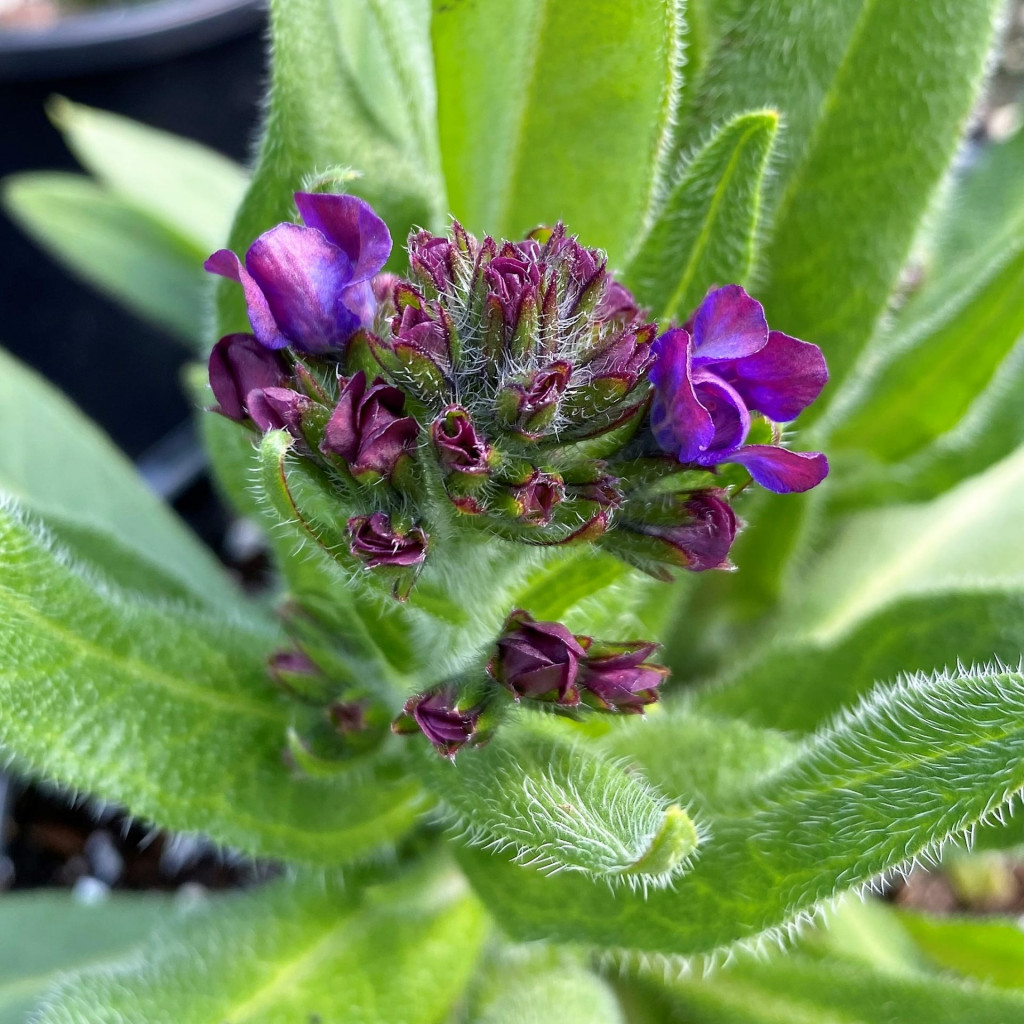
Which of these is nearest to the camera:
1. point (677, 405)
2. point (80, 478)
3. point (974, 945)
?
point (677, 405)

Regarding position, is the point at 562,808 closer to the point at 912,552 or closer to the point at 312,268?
the point at 312,268

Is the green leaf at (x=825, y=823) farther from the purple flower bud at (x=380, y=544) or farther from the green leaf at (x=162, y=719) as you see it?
the purple flower bud at (x=380, y=544)

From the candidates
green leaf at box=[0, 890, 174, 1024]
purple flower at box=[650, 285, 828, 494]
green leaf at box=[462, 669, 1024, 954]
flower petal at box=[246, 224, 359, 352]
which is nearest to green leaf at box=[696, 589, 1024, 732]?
green leaf at box=[462, 669, 1024, 954]

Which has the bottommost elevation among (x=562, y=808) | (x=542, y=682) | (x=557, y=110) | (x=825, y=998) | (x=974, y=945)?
(x=974, y=945)

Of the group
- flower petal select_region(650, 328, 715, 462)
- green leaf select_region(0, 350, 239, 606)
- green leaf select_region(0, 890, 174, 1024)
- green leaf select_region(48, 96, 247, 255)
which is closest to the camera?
flower petal select_region(650, 328, 715, 462)

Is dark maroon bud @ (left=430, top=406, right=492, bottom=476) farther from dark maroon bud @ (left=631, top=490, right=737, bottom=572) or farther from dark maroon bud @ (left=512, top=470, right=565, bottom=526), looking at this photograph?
dark maroon bud @ (left=631, top=490, right=737, bottom=572)

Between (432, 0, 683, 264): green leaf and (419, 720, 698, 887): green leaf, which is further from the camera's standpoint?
(432, 0, 683, 264): green leaf

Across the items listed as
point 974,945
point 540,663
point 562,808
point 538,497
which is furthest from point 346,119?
point 974,945

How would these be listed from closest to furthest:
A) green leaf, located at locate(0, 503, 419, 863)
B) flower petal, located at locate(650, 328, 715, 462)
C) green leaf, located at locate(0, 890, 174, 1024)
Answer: flower petal, located at locate(650, 328, 715, 462) < green leaf, located at locate(0, 503, 419, 863) < green leaf, located at locate(0, 890, 174, 1024)
